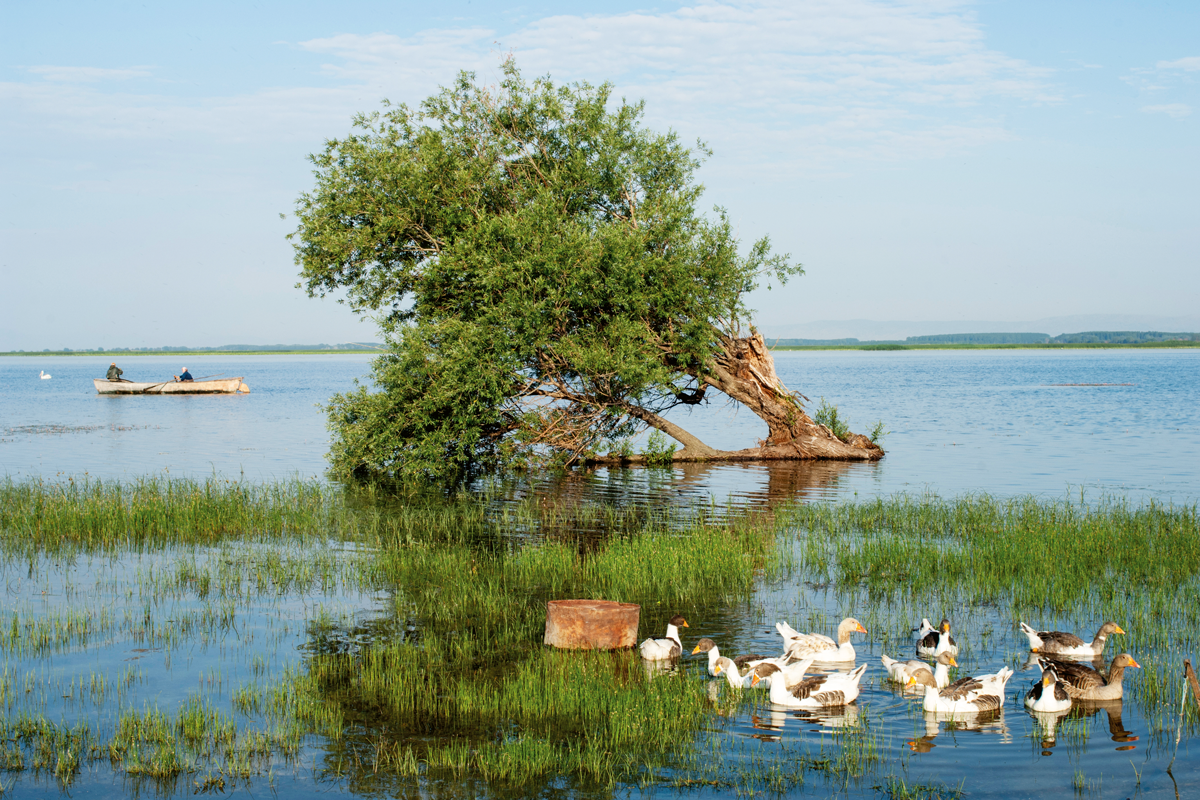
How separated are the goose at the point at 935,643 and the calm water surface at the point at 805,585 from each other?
46 centimetres

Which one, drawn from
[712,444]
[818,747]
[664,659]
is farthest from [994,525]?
[712,444]

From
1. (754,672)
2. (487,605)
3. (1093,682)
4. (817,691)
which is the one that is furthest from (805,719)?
(487,605)

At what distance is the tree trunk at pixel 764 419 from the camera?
36.2 m

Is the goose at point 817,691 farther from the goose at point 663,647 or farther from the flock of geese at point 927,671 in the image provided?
the goose at point 663,647

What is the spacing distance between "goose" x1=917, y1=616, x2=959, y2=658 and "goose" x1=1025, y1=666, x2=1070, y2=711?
4.10 feet

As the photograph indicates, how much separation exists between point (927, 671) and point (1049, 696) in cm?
131

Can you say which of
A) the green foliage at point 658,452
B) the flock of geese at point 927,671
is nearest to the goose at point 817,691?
the flock of geese at point 927,671

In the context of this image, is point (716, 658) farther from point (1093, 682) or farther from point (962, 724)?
point (1093, 682)

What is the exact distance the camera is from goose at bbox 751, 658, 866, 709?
442 inches

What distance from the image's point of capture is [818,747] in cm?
1009

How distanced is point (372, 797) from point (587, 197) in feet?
87.8

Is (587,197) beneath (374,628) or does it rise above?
above

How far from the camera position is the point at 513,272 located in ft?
94.4

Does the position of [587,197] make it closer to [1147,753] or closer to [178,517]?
[178,517]
